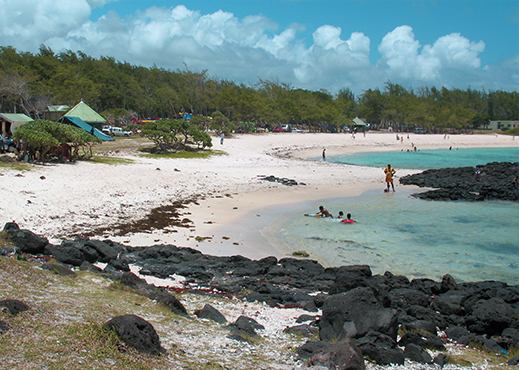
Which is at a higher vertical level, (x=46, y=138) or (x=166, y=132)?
(x=166, y=132)

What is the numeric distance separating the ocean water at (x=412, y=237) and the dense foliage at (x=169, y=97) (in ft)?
122

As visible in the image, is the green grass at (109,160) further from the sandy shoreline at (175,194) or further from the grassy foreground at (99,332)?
the grassy foreground at (99,332)

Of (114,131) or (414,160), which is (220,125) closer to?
(114,131)

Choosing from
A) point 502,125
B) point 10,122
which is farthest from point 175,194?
point 502,125

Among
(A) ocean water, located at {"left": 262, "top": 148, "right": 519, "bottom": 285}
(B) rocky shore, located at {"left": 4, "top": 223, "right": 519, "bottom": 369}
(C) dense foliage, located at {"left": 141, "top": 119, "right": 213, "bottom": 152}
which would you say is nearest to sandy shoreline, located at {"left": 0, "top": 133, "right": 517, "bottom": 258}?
(A) ocean water, located at {"left": 262, "top": 148, "right": 519, "bottom": 285}

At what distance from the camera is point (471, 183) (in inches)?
1137

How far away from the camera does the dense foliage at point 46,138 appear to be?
20.5 meters

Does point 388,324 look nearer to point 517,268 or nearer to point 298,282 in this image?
point 298,282

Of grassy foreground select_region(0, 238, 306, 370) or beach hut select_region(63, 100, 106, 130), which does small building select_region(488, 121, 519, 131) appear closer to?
beach hut select_region(63, 100, 106, 130)

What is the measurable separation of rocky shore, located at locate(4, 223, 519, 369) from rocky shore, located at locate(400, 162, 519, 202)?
601 inches

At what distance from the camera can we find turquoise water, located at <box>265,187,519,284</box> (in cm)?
1223

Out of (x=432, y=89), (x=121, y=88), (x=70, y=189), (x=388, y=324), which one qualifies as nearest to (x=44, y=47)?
(x=121, y=88)

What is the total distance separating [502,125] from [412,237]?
12522 cm

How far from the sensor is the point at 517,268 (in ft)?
41.1
